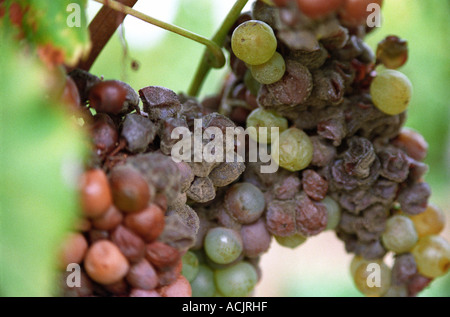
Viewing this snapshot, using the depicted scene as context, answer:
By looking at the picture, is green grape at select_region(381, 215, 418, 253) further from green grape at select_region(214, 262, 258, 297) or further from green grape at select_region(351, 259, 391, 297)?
green grape at select_region(214, 262, 258, 297)

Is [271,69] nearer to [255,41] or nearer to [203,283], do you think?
[255,41]

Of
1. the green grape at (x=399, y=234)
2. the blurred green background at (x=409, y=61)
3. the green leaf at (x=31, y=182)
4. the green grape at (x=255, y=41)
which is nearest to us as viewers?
the green leaf at (x=31, y=182)

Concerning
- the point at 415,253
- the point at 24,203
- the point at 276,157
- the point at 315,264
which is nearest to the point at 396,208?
the point at 415,253

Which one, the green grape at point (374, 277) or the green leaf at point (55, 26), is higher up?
the green leaf at point (55, 26)

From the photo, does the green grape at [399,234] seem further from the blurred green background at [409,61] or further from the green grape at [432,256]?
the blurred green background at [409,61]

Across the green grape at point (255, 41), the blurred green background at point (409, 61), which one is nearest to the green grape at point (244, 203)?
the green grape at point (255, 41)
